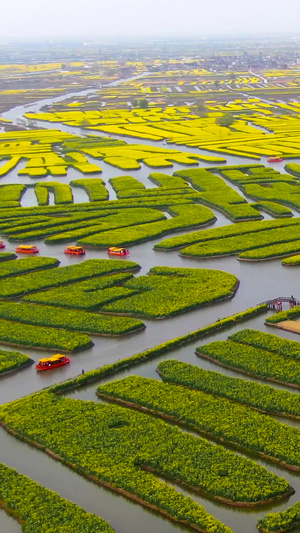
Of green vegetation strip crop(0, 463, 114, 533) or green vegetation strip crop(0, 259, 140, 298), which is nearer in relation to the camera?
green vegetation strip crop(0, 463, 114, 533)

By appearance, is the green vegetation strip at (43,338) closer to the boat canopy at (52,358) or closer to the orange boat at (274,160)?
the boat canopy at (52,358)

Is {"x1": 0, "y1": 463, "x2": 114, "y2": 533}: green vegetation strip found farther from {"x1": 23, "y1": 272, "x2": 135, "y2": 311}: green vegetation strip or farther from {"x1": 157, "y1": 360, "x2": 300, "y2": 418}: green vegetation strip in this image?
{"x1": 23, "y1": 272, "x2": 135, "y2": 311}: green vegetation strip

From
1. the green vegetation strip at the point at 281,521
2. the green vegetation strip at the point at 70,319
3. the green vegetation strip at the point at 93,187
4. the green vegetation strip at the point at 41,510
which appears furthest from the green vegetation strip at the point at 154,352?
the green vegetation strip at the point at 93,187

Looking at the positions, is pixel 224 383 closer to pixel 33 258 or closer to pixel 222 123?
pixel 33 258

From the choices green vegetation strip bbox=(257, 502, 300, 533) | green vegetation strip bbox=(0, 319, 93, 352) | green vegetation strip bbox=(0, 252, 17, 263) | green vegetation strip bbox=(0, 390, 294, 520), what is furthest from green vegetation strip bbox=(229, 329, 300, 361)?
green vegetation strip bbox=(0, 252, 17, 263)

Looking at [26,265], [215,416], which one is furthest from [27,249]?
[215,416]

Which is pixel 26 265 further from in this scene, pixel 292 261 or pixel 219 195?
pixel 219 195
